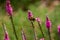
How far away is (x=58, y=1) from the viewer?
8391 millimetres

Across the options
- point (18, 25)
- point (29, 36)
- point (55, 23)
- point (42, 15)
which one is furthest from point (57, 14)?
point (29, 36)

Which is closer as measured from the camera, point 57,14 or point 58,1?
point 57,14

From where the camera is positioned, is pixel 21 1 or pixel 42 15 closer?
pixel 42 15

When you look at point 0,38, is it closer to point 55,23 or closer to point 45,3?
point 55,23

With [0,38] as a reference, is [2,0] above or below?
above

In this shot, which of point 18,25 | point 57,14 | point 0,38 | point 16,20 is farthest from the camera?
point 57,14

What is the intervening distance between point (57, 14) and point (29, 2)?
7.84 ft

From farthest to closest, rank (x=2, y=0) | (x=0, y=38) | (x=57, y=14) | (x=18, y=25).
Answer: (x=2, y=0) → (x=57, y=14) → (x=18, y=25) → (x=0, y=38)

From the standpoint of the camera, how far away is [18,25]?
5.08 meters

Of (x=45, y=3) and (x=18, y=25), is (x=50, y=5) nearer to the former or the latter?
(x=45, y=3)

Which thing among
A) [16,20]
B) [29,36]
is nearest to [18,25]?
[16,20]

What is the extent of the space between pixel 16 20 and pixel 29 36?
125cm

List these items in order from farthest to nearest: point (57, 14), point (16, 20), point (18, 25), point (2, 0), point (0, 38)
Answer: point (2, 0), point (57, 14), point (16, 20), point (18, 25), point (0, 38)

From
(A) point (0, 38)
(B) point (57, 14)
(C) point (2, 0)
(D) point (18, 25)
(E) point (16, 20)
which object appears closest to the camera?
(A) point (0, 38)
